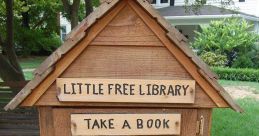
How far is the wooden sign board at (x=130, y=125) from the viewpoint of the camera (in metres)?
1.60

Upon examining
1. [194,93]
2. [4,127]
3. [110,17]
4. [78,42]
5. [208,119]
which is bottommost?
[4,127]

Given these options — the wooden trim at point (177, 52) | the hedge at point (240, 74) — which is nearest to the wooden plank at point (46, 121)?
the wooden trim at point (177, 52)

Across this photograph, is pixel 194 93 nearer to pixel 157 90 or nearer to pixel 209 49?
pixel 157 90

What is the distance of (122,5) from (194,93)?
522 mm

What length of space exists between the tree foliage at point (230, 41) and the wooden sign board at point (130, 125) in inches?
576

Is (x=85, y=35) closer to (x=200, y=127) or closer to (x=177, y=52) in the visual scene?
(x=177, y=52)

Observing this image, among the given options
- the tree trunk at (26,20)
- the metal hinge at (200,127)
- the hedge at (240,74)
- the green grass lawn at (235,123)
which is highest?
the metal hinge at (200,127)

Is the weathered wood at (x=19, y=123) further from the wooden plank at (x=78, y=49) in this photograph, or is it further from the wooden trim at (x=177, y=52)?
the wooden trim at (x=177, y=52)

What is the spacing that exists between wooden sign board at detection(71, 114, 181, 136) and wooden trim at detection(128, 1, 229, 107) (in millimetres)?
188

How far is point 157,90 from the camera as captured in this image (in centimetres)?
159

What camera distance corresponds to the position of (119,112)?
63.6 inches

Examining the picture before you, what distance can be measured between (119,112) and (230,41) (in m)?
15.2

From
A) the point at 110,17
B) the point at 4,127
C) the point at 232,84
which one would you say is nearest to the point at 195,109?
the point at 110,17

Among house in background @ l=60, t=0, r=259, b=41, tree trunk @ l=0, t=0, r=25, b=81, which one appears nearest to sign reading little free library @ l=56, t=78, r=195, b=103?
tree trunk @ l=0, t=0, r=25, b=81
